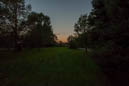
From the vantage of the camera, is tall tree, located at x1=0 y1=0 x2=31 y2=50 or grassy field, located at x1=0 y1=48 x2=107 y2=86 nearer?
grassy field, located at x1=0 y1=48 x2=107 y2=86

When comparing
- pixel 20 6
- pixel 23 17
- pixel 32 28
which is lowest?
pixel 32 28

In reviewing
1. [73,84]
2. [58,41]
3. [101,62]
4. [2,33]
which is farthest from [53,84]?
[58,41]

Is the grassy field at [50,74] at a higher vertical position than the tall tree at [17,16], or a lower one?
lower

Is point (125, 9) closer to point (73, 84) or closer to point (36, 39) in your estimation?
point (73, 84)

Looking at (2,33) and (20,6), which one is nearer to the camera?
(2,33)

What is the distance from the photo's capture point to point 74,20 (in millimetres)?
16172

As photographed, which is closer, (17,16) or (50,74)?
(50,74)

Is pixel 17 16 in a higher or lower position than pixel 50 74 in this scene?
higher

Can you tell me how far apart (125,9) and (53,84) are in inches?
171

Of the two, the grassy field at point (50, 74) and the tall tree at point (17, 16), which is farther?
the tall tree at point (17, 16)

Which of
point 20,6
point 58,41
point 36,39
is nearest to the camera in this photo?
point 20,6

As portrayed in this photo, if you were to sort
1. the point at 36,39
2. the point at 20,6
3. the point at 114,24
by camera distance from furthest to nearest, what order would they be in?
the point at 36,39
the point at 20,6
the point at 114,24

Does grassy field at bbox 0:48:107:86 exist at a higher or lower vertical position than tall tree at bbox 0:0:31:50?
lower

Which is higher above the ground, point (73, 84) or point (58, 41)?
point (58, 41)
